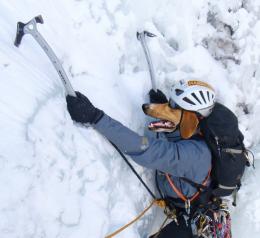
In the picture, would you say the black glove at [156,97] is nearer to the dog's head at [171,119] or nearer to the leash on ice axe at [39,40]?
the dog's head at [171,119]

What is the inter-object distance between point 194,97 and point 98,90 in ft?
2.86

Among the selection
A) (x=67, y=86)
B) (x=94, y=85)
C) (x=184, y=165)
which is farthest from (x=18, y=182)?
(x=184, y=165)

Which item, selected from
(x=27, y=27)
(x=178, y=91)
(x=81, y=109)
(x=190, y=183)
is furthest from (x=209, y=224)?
(x=27, y=27)

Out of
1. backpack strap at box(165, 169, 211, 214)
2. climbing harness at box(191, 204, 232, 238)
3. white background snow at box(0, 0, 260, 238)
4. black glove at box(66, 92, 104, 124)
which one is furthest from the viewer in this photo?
climbing harness at box(191, 204, 232, 238)

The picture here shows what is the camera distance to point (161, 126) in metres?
3.92

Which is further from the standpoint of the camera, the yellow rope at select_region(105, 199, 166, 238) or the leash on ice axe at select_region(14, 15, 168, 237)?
Result: the yellow rope at select_region(105, 199, 166, 238)

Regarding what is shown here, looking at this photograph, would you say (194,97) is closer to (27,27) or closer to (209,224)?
(209,224)

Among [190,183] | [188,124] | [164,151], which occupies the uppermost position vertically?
[164,151]

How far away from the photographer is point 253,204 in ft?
17.0

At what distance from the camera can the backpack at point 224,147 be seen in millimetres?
3844

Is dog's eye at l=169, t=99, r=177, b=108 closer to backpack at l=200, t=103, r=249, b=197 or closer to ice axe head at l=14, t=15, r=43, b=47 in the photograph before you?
backpack at l=200, t=103, r=249, b=197

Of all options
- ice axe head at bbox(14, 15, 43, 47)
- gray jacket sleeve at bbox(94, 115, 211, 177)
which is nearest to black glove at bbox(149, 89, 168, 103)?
gray jacket sleeve at bbox(94, 115, 211, 177)

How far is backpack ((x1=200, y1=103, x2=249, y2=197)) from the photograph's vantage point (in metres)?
3.84

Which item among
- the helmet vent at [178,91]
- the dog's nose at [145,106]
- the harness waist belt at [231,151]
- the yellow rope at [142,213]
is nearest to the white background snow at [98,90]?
the yellow rope at [142,213]
